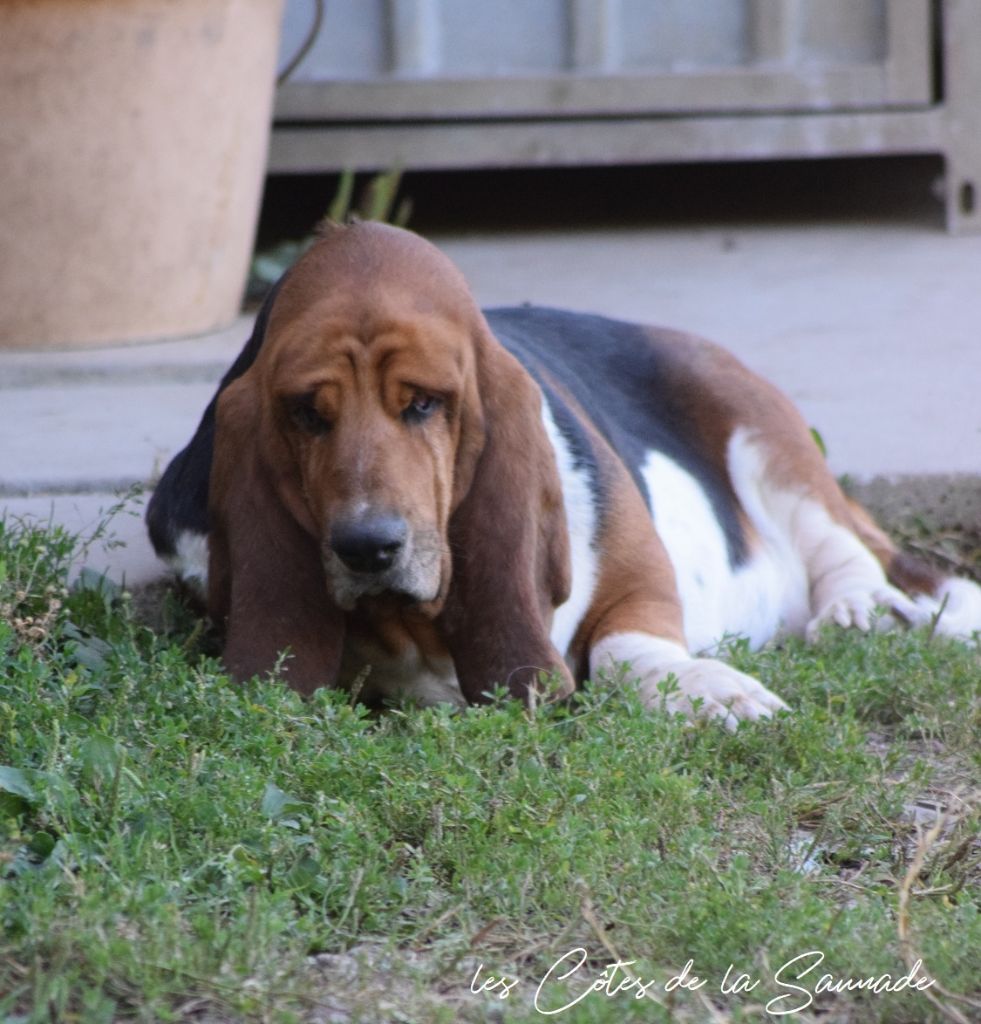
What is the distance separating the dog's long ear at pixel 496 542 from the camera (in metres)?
3.27

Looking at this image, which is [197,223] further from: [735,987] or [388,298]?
[735,987]

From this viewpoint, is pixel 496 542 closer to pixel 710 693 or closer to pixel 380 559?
pixel 380 559

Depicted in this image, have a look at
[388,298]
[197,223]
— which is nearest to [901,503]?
[388,298]

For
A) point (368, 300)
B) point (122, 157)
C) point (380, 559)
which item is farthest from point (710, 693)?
point (122, 157)

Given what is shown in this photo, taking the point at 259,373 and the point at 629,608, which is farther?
the point at 629,608

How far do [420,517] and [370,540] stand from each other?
0.42 ft

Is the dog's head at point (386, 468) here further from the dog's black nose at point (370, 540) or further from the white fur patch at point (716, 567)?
the white fur patch at point (716, 567)

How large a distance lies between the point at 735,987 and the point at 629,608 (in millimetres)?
1527

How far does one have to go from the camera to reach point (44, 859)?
248 centimetres

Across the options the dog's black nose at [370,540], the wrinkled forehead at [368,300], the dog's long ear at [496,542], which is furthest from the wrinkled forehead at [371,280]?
the dog's black nose at [370,540]

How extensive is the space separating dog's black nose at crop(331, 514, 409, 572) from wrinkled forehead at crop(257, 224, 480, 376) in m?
0.33

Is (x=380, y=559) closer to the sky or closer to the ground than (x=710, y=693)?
closer to the sky

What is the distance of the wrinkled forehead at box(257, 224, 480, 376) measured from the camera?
313 cm

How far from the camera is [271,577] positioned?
3.27m
